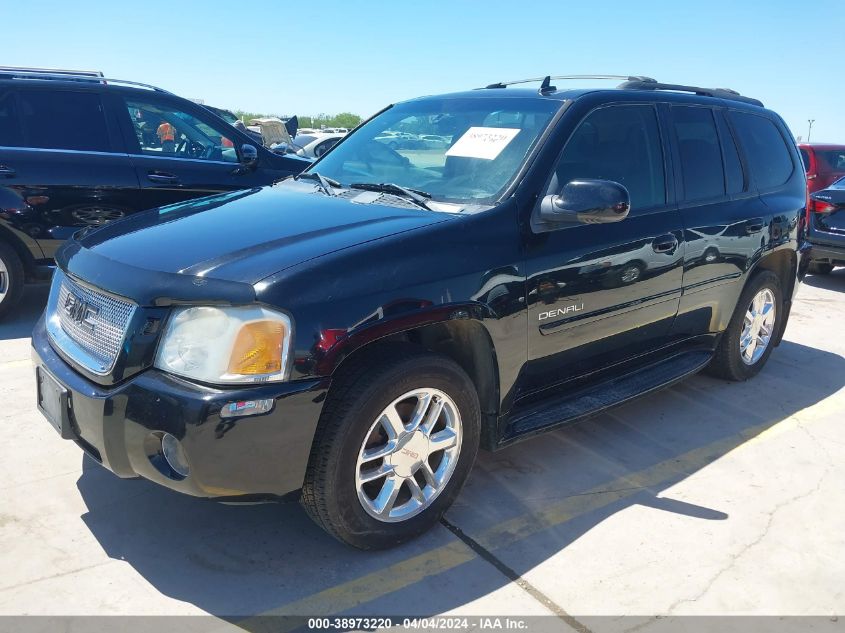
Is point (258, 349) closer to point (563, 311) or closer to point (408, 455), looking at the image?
point (408, 455)

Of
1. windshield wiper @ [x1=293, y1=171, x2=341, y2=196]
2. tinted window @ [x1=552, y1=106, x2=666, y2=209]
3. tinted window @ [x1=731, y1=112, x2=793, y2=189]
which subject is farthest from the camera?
tinted window @ [x1=731, y1=112, x2=793, y2=189]

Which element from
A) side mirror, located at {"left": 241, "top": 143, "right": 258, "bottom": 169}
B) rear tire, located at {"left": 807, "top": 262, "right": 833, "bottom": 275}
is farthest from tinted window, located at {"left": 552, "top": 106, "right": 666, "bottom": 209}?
rear tire, located at {"left": 807, "top": 262, "right": 833, "bottom": 275}

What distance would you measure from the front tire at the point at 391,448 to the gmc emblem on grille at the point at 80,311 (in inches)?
38.5

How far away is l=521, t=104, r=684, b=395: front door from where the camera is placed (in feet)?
10.7

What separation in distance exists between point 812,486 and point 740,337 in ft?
4.50

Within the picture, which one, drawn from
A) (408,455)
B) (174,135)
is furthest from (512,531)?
(174,135)

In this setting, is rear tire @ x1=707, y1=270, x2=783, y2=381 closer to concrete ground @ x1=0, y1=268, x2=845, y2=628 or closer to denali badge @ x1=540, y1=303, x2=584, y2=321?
concrete ground @ x1=0, y1=268, x2=845, y2=628

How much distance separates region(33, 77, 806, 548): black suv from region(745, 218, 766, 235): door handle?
0.04 metres

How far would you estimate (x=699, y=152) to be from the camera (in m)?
4.26

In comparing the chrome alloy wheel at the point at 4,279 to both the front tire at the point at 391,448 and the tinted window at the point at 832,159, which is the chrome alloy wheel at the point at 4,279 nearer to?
the front tire at the point at 391,448

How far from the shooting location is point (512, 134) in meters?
3.48

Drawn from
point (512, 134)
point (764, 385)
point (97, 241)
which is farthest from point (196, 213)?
point (764, 385)

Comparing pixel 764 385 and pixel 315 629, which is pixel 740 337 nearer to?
pixel 764 385

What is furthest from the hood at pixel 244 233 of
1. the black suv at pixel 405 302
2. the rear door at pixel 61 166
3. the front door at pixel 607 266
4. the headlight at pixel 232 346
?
the rear door at pixel 61 166
